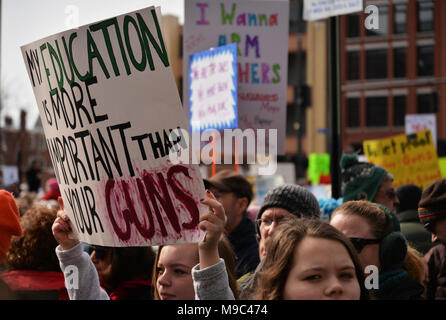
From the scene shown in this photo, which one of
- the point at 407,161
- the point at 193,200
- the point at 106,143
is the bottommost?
the point at 407,161

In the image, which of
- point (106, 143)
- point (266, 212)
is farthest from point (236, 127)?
point (106, 143)

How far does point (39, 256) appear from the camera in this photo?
3.02 m

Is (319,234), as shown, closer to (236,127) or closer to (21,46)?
(21,46)

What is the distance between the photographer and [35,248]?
3029 mm

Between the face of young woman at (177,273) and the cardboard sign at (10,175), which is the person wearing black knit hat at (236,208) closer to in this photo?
the face of young woman at (177,273)

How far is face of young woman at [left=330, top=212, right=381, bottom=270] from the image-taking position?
301 cm

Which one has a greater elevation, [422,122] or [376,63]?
[376,63]

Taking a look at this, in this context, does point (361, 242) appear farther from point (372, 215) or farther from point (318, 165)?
point (318, 165)

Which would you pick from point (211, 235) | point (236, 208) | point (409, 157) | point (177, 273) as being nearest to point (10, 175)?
point (409, 157)

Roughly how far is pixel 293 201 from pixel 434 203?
69 cm

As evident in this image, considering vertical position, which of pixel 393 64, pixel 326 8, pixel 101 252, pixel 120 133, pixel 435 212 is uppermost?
pixel 393 64

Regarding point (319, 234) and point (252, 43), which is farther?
point (252, 43)

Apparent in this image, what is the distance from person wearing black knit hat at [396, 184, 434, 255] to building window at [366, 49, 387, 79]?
38.5m

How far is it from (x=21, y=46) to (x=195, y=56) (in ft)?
9.96
